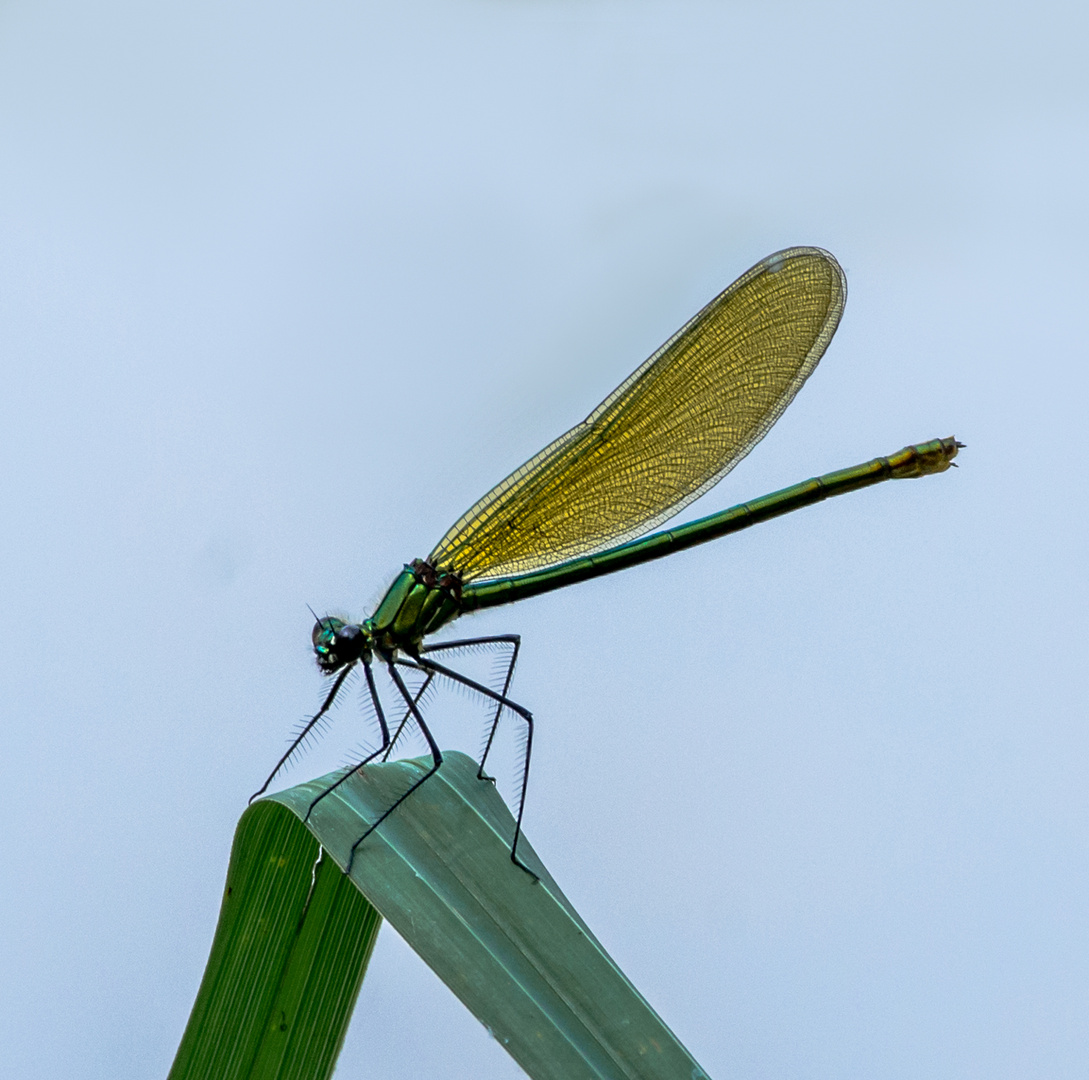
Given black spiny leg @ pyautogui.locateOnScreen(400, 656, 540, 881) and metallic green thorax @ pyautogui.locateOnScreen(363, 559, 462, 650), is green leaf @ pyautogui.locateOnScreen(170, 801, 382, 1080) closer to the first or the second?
black spiny leg @ pyautogui.locateOnScreen(400, 656, 540, 881)

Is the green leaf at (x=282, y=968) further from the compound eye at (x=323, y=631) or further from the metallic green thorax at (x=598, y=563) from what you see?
the metallic green thorax at (x=598, y=563)

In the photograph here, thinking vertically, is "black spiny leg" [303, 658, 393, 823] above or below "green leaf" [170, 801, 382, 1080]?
above

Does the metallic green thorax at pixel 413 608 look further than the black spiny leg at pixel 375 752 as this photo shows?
Yes

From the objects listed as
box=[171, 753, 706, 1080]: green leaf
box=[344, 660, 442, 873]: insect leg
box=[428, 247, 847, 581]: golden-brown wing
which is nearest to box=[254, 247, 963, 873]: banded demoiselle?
box=[428, 247, 847, 581]: golden-brown wing

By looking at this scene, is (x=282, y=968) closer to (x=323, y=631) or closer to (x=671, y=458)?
(x=323, y=631)

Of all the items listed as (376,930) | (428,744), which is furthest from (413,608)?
(376,930)

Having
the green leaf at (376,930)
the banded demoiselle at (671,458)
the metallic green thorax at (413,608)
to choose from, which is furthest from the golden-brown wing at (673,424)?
the green leaf at (376,930)
